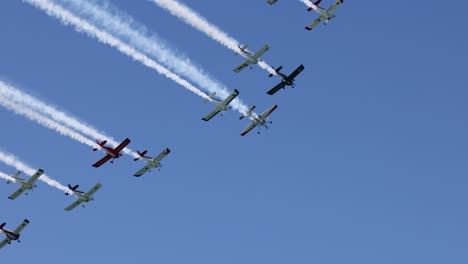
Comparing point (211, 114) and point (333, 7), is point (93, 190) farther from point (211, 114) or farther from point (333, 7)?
point (333, 7)

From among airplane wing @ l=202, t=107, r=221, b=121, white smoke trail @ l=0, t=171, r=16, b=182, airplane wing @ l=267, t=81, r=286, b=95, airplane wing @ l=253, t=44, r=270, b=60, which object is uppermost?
airplane wing @ l=267, t=81, r=286, b=95

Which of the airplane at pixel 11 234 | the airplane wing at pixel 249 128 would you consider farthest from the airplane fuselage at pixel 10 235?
the airplane wing at pixel 249 128

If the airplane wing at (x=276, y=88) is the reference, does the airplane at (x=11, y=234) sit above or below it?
below

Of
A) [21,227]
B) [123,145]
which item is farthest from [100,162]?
[21,227]

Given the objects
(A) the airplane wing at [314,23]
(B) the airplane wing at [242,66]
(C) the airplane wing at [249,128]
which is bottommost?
(C) the airplane wing at [249,128]

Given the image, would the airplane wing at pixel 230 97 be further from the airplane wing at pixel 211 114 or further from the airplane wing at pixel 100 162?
the airplane wing at pixel 100 162

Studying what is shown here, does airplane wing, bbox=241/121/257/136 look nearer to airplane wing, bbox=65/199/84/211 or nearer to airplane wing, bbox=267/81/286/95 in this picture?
airplane wing, bbox=267/81/286/95

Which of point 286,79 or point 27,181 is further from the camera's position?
point 286,79

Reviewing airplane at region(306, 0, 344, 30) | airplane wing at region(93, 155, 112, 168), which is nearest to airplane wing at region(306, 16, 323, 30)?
airplane at region(306, 0, 344, 30)

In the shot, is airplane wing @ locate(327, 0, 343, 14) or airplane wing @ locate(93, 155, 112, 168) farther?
airplane wing @ locate(327, 0, 343, 14)

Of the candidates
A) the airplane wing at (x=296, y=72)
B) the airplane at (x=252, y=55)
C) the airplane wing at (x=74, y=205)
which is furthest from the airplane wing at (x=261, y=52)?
the airplane wing at (x=74, y=205)

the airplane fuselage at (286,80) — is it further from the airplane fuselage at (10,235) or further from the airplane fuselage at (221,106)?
the airplane fuselage at (10,235)

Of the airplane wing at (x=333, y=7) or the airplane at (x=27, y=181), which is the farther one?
the airplane wing at (x=333, y=7)

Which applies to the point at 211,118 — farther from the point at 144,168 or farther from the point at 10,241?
the point at 10,241
